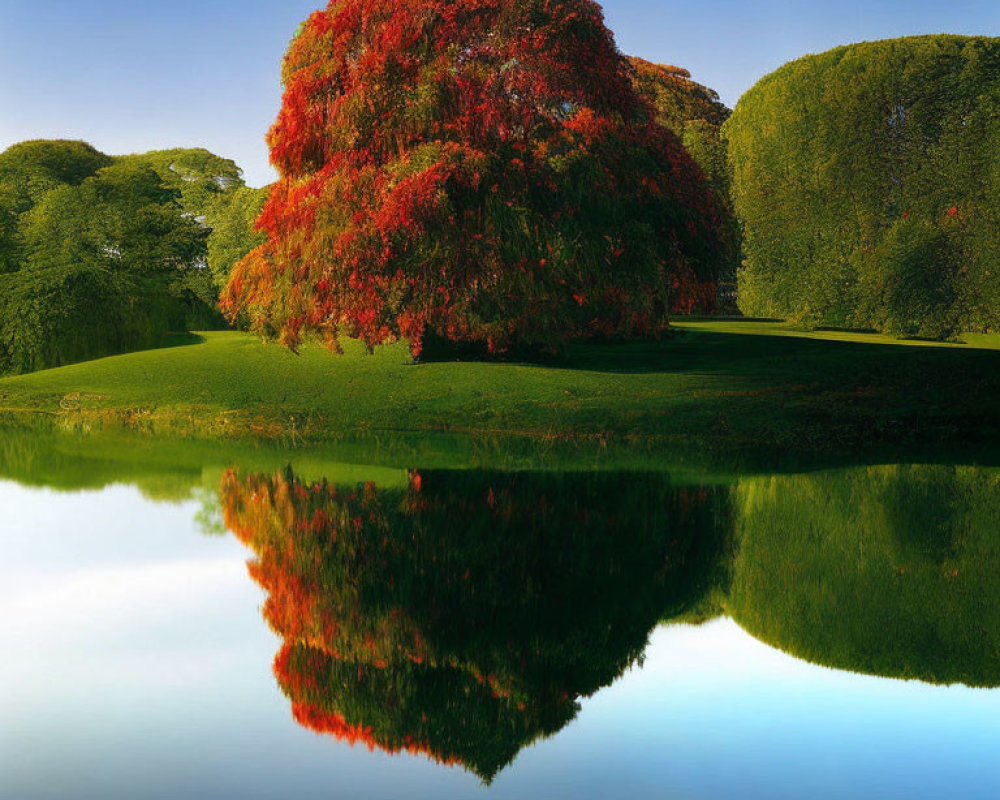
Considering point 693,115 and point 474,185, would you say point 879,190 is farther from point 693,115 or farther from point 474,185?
point 474,185

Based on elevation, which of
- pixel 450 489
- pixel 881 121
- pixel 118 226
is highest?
pixel 881 121

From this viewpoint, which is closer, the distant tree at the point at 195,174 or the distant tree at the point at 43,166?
the distant tree at the point at 43,166

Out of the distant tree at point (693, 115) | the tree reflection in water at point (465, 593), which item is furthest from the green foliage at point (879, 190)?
the tree reflection in water at point (465, 593)

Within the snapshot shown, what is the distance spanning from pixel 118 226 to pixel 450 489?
105 feet

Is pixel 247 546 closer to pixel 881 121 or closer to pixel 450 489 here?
pixel 450 489

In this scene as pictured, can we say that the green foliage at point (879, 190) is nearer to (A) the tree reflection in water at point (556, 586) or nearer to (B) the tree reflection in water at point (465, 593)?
(A) the tree reflection in water at point (556, 586)

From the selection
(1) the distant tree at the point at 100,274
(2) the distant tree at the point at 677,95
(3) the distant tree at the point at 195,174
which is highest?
(2) the distant tree at the point at 677,95

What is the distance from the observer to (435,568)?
784cm

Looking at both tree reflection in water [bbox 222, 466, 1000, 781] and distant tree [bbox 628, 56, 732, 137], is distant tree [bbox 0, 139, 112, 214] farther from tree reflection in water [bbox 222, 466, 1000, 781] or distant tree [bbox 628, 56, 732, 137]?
tree reflection in water [bbox 222, 466, 1000, 781]

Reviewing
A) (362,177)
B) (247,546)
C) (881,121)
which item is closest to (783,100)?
(881,121)

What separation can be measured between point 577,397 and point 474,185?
160 inches

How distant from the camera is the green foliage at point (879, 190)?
106 ft

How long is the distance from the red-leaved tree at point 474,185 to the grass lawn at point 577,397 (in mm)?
1218

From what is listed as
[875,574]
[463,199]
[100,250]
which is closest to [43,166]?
[100,250]
